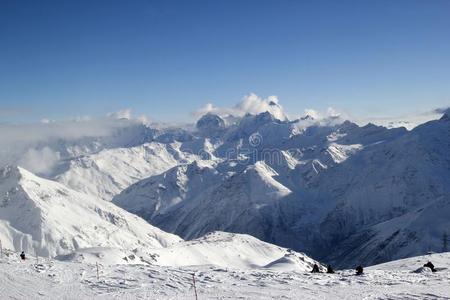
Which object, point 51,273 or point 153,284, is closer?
point 153,284

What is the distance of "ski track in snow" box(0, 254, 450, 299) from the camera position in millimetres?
34594

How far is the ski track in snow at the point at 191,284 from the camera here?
34594mm

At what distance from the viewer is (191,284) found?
3816 cm

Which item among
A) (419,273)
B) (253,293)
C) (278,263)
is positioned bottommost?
(278,263)

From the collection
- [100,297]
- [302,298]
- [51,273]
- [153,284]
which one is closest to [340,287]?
[302,298]

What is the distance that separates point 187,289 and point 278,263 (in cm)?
15754

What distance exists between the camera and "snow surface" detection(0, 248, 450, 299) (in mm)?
34625

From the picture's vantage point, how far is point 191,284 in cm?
3816

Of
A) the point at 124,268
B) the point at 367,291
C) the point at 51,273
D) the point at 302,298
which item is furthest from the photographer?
the point at 124,268

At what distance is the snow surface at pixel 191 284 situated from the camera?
34.6 m

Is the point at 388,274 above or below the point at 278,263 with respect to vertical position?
above

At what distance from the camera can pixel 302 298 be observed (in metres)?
34.0

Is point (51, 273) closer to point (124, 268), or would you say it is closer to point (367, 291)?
point (124, 268)

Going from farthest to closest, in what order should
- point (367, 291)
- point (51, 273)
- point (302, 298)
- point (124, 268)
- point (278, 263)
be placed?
1. point (278, 263)
2. point (124, 268)
3. point (51, 273)
4. point (367, 291)
5. point (302, 298)
